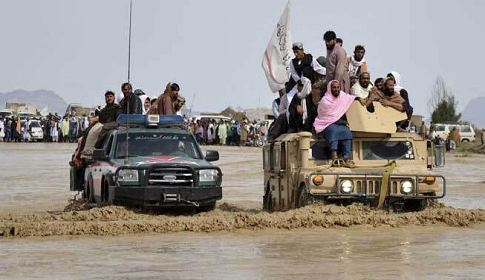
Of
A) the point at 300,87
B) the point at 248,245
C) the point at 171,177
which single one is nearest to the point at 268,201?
the point at 300,87

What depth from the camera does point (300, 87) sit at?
16266 millimetres

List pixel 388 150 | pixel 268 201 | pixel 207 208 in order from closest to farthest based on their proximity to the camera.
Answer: pixel 388 150
pixel 207 208
pixel 268 201

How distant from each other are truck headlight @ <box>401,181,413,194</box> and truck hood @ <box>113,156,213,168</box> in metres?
3.03

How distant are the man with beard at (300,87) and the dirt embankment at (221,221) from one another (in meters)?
1.92

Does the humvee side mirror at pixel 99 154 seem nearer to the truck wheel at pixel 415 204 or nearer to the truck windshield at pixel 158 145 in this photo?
the truck windshield at pixel 158 145

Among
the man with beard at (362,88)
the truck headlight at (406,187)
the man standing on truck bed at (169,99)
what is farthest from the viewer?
the man standing on truck bed at (169,99)

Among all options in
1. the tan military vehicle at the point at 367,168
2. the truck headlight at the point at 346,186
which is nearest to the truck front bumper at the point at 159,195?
the tan military vehicle at the point at 367,168

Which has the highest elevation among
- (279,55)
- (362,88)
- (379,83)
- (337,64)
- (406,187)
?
(279,55)

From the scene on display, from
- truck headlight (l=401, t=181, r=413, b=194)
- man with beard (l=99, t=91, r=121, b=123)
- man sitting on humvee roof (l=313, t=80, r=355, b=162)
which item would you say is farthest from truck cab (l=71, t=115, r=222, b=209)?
truck headlight (l=401, t=181, r=413, b=194)

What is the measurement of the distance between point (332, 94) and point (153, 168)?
9.19ft

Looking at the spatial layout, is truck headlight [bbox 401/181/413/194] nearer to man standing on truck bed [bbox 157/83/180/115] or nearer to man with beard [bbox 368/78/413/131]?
man with beard [bbox 368/78/413/131]

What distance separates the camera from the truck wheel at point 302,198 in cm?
1485

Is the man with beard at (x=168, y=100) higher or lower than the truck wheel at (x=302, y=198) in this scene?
higher

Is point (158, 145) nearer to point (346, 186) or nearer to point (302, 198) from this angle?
point (302, 198)
